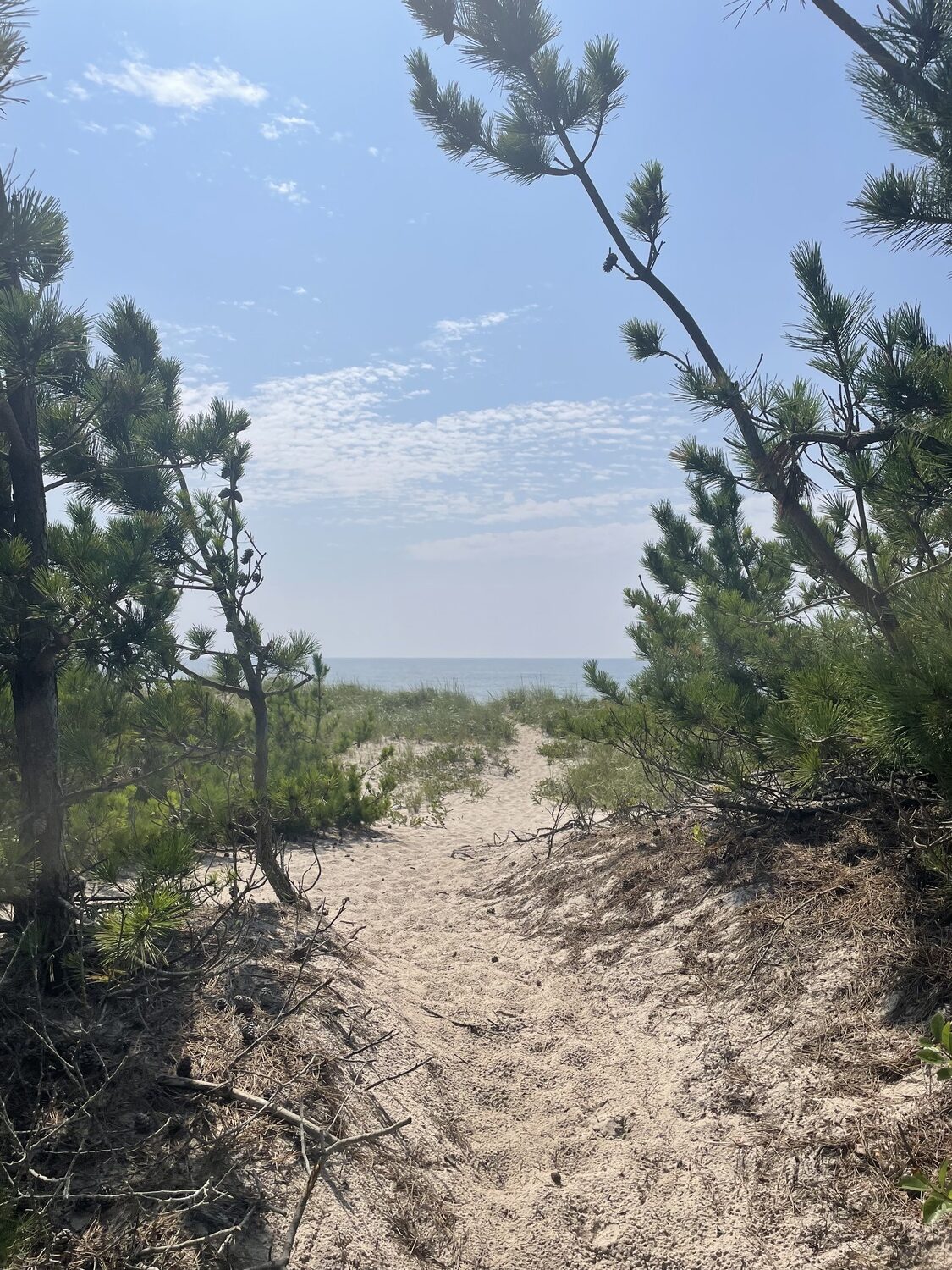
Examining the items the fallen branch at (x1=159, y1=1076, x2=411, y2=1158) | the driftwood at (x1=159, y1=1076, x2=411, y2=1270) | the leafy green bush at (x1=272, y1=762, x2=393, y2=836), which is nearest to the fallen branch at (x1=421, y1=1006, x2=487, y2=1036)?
the driftwood at (x1=159, y1=1076, x2=411, y2=1270)

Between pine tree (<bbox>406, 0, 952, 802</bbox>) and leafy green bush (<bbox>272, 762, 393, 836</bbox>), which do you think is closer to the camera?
pine tree (<bbox>406, 0, 952, 802</bbox>)

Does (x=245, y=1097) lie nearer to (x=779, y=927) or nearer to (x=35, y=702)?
(x=35, y=702)

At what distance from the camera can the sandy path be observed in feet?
7.91

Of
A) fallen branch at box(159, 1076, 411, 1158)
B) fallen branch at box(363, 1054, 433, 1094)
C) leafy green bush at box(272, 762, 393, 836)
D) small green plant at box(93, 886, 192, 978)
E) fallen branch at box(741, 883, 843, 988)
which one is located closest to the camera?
small green plant at box(93, 886, 192, 978)

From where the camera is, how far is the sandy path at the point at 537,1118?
2.41 metres

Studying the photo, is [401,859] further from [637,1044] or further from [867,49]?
[867,49]

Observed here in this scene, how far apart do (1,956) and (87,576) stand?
1330mm

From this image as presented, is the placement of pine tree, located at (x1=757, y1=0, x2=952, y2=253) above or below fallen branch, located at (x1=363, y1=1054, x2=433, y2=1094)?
above


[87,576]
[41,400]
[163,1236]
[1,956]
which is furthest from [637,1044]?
[41,400]

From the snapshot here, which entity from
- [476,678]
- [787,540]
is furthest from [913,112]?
[476,678]

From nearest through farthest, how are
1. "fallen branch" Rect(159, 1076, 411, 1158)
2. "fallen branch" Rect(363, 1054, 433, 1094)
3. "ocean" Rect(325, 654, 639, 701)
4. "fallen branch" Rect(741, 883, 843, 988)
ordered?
1. "fallen branch" Rect(159, 1076, 411, 1158)
2. "fallen branch" Rect(363, 1054, 433, 1094)
3. "fallen branch" Rect(741, 883, 843, 988)
4. "ocean" Rect(325, 654, 639, 701)

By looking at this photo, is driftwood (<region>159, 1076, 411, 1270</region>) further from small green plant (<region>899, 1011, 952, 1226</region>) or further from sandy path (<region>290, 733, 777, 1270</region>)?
small green plant (<region>899, 1011, 952, 1226</region>)

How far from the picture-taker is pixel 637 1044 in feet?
11.6

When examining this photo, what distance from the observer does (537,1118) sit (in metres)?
3.18
